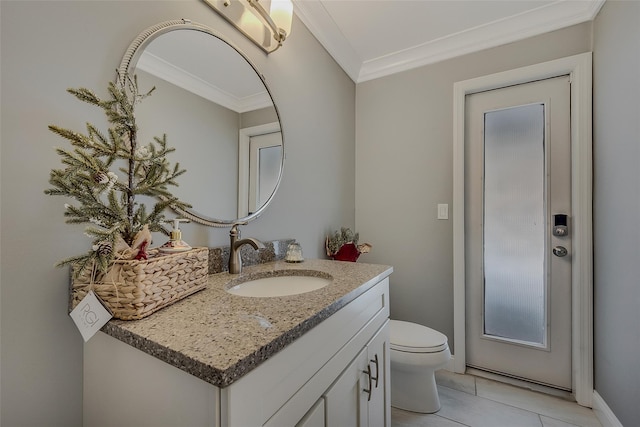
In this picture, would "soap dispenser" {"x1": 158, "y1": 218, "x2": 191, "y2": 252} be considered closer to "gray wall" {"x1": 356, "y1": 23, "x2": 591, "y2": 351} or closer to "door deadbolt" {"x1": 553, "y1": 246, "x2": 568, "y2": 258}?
"gray wall" {"x1": 356, "y1": 23, "x2": 591, "y2": 351}

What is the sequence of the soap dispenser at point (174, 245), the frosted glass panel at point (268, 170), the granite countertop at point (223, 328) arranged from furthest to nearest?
1. the frosted glass panel at point (268, 170)
2. the soap dispenser at point (174, 245)
3. the granite countertop at point (223, 328)

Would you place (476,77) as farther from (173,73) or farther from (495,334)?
(173,73)

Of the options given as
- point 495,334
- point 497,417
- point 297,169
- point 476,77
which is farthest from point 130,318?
point 476,77

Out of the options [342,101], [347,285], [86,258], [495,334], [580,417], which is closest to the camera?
[86,258]

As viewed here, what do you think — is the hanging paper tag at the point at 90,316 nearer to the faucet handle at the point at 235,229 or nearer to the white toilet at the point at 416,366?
the faucet handle at the point at 235,229

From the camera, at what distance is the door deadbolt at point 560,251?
1.68 meters

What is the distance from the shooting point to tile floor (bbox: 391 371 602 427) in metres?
1.47

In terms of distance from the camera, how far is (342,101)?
2.13 metres

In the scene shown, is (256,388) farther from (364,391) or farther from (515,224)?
(515,224)

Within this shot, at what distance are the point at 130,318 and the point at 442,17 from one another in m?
2.21

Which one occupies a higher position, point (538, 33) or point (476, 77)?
point (538, 33)

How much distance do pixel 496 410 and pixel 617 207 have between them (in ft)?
4.12

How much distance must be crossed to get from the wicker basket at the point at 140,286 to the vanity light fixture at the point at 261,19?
3.42 ft

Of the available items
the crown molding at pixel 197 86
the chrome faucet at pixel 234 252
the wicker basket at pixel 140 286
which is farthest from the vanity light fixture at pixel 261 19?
the wicker basket at pixel 140 286
